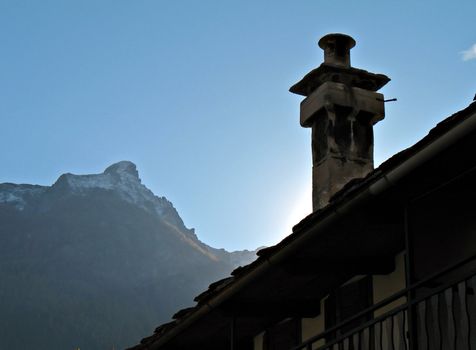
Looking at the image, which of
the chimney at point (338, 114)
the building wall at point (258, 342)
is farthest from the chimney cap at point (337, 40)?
the building wall at point (258, 342)

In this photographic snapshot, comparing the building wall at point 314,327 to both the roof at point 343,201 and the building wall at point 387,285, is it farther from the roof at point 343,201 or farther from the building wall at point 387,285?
the roof at point 343,201

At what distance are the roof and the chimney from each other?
9.15 feet

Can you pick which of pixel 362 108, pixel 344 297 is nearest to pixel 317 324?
pixel 344 297

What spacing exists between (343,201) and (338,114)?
573cm

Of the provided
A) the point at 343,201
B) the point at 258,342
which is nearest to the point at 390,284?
the point at 343,201

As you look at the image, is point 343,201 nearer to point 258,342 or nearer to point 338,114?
point 258,342

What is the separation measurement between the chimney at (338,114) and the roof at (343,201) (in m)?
2.79

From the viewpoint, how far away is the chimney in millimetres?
11570

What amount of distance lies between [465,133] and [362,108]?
7109 millimetres

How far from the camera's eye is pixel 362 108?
1220cm

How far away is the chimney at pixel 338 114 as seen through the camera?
38.0 feet

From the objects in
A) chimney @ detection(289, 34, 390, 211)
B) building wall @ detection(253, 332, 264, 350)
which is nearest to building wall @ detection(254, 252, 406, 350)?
building wall @ detection(253, 332, 264, 350)

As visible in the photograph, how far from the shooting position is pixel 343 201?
252 inches

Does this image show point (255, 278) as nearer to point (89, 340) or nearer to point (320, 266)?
point (320, 266)
